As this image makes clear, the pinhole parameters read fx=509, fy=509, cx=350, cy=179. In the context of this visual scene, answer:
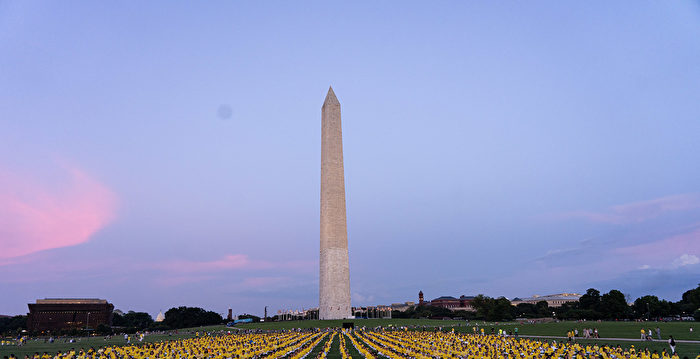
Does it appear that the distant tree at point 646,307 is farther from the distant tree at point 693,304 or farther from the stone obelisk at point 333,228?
the stone obelisk at point 333,228

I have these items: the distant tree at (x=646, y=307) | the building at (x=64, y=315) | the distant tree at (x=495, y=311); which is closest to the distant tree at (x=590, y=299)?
the distant tree at (x=646, y=307)

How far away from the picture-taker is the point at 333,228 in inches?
2830

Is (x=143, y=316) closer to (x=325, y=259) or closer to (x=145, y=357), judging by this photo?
(x=325, y=259)

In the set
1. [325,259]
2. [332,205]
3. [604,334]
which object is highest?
[332,205]

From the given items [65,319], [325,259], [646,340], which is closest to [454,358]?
[646,340]

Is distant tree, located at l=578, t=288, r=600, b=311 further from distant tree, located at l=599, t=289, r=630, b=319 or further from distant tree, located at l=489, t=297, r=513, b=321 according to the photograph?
distant tree, located at l=489, t=297, r=513, b=321

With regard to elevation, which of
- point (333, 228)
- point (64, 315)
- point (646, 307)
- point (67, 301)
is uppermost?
point (333, 228)

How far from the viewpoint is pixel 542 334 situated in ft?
155

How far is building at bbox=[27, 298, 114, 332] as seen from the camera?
109062mm

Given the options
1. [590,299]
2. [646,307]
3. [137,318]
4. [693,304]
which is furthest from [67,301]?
[693,304]

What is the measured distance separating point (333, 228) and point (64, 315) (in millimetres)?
75773

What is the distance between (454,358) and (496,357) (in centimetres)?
183

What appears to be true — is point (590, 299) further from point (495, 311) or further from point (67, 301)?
point (67, 301)

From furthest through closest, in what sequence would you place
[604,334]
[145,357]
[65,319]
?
[65,319] → [604,334] → [145,357]
